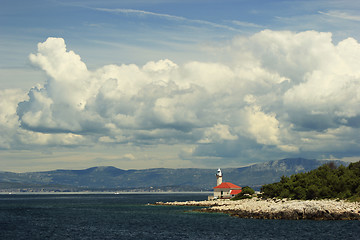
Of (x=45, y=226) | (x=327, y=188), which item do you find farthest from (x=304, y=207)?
(x=45, y=226)

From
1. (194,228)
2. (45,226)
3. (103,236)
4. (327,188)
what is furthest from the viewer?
(327,188)

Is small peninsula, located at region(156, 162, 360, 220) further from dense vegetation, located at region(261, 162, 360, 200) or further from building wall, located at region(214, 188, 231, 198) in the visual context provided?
building wall, located at region(214, 188, 231, 198)

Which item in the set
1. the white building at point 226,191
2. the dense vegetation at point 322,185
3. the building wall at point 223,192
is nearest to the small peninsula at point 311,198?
the dense vegetation at point 322,185

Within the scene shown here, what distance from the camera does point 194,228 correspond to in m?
80.7

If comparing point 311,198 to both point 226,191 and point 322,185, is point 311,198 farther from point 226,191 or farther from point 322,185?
point 226,191

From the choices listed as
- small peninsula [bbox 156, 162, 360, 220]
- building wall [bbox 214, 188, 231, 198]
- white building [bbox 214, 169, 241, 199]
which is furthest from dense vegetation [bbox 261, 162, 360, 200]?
building wall [bbox 214, 188, 231, 198]

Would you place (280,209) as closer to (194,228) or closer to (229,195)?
(194,228)

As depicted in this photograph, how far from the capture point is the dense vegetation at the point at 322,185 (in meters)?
109

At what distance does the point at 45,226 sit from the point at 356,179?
2865 inches

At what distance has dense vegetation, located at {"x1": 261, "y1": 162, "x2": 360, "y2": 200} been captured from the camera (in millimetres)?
108750

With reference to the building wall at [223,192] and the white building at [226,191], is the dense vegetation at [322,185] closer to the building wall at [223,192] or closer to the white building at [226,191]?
the white building at [226,191]

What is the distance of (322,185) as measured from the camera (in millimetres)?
113438

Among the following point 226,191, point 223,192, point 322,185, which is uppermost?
point 322,185

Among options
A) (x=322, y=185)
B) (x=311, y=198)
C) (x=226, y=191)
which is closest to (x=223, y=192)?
(x=226, y=191)
